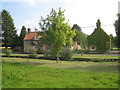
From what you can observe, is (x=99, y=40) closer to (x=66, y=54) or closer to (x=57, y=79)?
(x=66, y=54)

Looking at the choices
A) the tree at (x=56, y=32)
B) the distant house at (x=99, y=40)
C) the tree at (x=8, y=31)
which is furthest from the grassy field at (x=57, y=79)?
the tree at (x=8, y=31)

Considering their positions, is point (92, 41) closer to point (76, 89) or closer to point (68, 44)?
point (68, 44)

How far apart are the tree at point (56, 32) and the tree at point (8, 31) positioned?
42.0 meters

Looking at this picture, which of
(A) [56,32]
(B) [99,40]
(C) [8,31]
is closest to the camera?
(A) [56,32]

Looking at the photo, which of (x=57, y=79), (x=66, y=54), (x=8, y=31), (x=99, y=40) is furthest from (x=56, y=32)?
(x=8, y=31)

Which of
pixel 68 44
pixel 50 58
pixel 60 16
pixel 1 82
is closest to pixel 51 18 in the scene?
pixel 60 16

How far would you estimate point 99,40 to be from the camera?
50438 millimetres

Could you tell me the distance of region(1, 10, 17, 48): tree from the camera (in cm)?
6882

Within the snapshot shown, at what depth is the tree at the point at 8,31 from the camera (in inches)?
2709

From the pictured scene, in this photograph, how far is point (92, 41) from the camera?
52000 millimetres

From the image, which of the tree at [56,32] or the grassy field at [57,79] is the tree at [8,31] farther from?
the grassy field at [57,79]

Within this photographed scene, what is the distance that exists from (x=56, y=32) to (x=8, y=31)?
45.6 m

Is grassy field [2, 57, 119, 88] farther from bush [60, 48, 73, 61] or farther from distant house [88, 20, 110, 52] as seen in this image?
distant house [88, 20, 110, 52]

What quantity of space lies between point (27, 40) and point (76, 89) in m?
62.4
